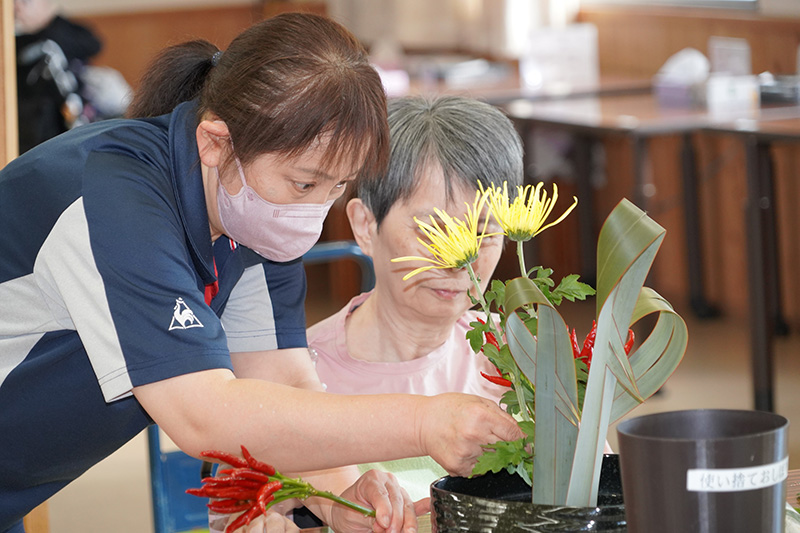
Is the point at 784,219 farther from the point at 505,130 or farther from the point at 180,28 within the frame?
the point at 180,28

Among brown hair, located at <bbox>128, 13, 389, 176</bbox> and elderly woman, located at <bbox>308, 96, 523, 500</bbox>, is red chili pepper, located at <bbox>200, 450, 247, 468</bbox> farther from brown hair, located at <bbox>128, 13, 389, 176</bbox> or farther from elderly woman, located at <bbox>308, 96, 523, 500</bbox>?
elderly woman, located at <bbox>308, 96, 523, 500</bbox>

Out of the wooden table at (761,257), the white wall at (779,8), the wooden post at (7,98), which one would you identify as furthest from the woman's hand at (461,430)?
the white wall at (779,8)

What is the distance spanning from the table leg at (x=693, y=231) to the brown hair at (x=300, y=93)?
3.40 metres

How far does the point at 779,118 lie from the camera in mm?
3469

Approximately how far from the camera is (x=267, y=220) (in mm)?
1228

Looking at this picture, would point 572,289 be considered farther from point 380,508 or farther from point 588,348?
point 380,508

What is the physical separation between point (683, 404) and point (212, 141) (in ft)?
9.39

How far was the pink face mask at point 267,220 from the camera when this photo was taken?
1197mm

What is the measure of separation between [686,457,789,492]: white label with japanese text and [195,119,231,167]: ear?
2.14ft

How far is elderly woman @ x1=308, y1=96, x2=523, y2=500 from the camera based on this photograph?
4.99ft

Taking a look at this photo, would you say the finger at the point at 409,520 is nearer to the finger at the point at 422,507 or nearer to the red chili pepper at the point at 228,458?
the finger at the point at 422,507

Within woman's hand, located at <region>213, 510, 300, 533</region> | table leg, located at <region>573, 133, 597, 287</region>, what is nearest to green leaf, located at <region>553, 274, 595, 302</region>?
woman's hand, located at <region>213, 510, 300, 533</region>

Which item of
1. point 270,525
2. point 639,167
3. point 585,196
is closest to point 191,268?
point 270,525

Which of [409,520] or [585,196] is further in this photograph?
[585,196]
